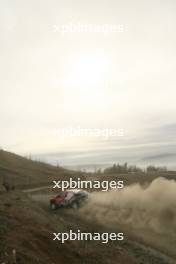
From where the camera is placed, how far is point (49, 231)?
25.6 m

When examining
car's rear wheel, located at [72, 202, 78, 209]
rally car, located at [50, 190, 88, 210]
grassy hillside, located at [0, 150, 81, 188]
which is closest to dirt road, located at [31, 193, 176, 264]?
car's rear wheel, located at [72, 202, 78, 209]

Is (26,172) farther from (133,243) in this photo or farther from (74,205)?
(133,243)

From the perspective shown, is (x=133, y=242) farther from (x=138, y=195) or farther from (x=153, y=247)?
(x=138, y=195)

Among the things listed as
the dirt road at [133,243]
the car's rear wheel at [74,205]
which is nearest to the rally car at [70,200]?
the car's rear wheel at [74,205]

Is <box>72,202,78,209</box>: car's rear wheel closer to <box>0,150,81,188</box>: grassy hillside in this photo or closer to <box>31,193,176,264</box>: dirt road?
<box>31,193,176,264</box>: dirt road

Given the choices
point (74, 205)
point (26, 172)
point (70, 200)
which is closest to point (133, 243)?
point (74, 205)

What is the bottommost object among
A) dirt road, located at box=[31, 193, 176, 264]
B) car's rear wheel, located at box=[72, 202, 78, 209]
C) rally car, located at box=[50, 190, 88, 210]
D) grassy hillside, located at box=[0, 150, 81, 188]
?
dirt road, located at box=[31, 193, 176, 264]

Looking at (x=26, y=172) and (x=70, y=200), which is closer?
(x=70, y=200)

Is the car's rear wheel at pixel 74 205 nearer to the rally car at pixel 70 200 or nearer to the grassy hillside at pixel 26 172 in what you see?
the rally car at pixel 70 200

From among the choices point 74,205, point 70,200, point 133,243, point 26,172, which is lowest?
point 133,243

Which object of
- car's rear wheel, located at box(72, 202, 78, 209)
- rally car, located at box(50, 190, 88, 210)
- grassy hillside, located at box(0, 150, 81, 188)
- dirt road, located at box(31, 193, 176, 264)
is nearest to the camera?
dirt road, located at box(31, 193, 176, 264)

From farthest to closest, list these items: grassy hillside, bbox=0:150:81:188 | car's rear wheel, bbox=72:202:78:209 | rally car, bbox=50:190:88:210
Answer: grassy hillside, bbox=0:150:81:188
rally car, bbox=50:190:88:210
car's rear wheel, bbox=72:202:78:209

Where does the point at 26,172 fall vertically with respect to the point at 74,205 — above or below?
above

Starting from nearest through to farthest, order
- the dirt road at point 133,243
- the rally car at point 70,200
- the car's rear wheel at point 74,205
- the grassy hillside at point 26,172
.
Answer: the dirt road at point 133,243 → the car's rear wheel at point 74,205 → the rally car at point 70,200 → the grassy hillside at point 26,172
